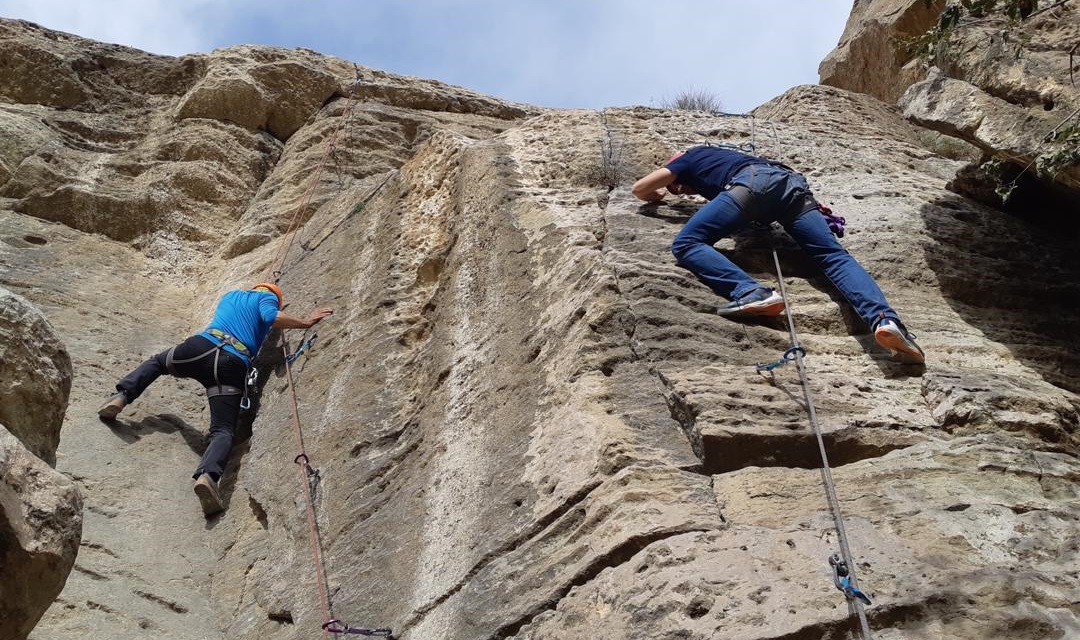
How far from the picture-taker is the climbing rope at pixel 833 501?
167 inches

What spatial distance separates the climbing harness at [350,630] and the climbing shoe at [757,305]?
7.83ft

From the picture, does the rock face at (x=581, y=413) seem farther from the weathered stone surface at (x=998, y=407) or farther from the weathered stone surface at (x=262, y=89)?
the weathered stone surface at (x=262, y=89)

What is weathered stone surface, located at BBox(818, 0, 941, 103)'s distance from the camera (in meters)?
12.9

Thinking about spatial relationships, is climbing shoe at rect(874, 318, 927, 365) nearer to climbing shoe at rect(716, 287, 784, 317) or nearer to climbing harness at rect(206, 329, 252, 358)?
climbing shoe at rect(716, 287, 784, 317)

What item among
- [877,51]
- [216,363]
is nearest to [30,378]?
[216,363]

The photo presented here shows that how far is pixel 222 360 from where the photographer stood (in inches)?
340

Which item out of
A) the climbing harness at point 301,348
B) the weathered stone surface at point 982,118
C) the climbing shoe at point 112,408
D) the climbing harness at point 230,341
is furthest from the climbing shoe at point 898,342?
the climbing shoe at point 112,408

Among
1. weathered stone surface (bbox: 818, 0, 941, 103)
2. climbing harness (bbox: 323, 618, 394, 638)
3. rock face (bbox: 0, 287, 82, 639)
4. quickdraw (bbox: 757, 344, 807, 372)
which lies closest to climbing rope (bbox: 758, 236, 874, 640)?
quickdraw (bbox: 757, 344, 807, 372)

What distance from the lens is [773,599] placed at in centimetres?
436

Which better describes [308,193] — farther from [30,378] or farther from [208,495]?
[30,378]

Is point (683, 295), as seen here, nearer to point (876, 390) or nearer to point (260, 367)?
point (876, 390)

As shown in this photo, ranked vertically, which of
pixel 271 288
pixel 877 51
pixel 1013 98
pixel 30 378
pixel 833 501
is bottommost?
pixel 833 501

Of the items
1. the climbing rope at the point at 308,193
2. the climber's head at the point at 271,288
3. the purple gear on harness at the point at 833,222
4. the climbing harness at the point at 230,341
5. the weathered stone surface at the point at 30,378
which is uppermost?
the climbing rope at the point at 308,193

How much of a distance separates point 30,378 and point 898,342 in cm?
417
